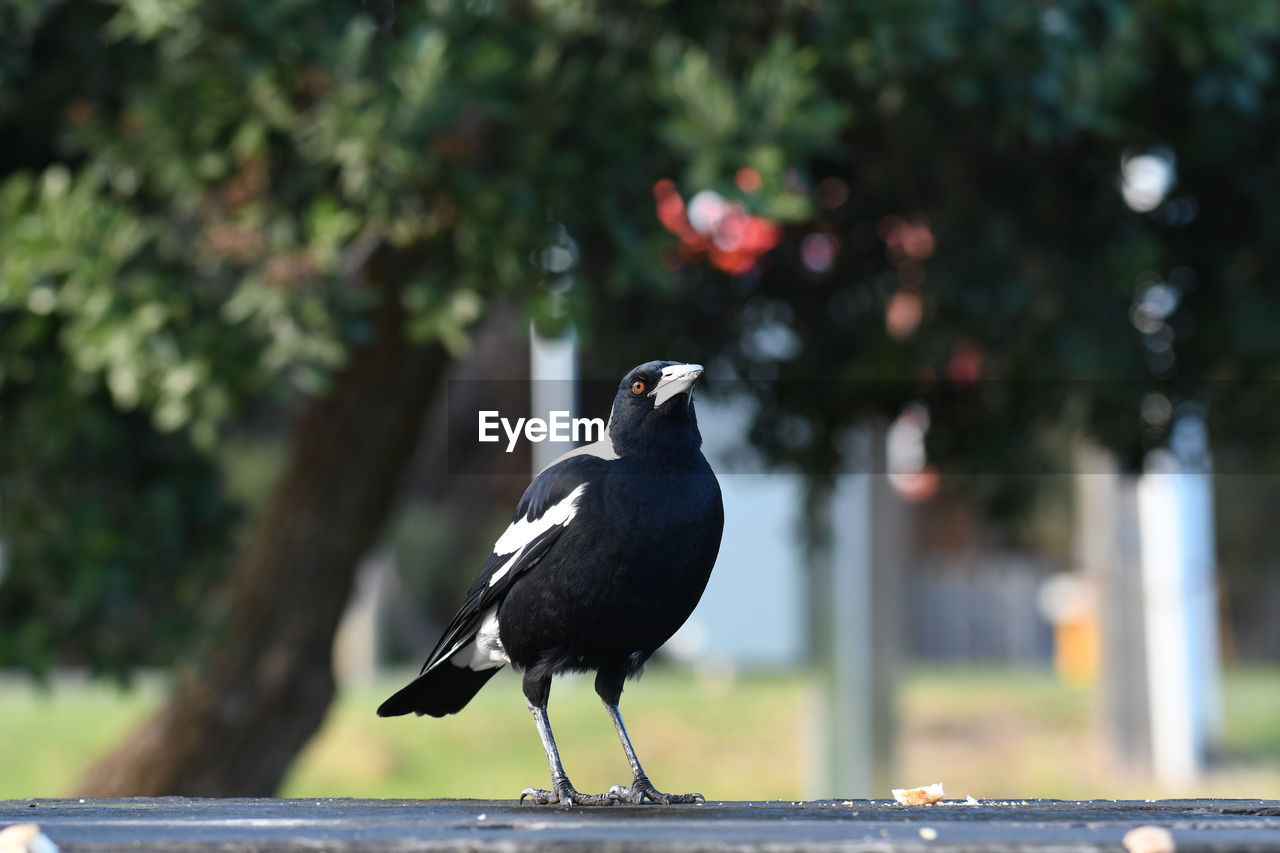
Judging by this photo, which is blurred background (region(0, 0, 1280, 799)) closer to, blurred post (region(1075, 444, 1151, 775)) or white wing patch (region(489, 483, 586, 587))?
white wing patch (region(489, 483, 586, 587))

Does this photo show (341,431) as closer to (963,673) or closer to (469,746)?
(469,746)

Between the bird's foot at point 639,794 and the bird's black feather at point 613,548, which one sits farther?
the bird's foot at point 639,794

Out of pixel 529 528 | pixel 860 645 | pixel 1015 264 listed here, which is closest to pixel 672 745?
pixel 860 645

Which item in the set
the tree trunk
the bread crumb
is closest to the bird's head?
the bread crumb

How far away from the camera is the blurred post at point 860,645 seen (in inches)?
300

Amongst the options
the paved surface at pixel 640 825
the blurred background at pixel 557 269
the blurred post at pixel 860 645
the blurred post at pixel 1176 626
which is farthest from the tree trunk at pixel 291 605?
the blurred post at pixel 1176 626

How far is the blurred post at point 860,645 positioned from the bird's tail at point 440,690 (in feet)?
19.3

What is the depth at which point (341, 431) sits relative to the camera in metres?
4.91

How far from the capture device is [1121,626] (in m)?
10.5

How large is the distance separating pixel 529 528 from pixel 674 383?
288 mm

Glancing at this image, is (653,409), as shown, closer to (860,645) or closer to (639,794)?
(639,794)

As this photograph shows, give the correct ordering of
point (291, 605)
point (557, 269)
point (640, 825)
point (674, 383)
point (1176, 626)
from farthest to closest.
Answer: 1. point (1176, 626)
2. point (291, 605)
3. point (557, 269)
4. point (640, 825)
5. point (674, 383)

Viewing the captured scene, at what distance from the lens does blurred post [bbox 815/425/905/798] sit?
761 cm

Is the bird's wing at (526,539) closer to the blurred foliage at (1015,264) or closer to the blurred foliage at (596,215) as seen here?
the blurred foliage at (596,215)
